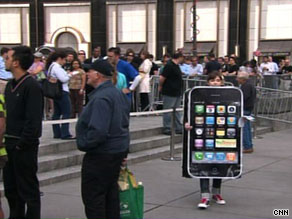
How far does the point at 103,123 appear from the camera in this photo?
451cm

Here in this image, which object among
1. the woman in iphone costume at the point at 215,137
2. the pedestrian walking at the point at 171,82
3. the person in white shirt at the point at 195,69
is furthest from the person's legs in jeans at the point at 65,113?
the person in white shirt at the point at 195,69

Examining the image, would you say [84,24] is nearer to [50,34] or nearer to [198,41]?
[50,34]

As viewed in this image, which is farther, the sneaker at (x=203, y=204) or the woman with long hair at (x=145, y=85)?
the woman with long hair at (x=145, y=85)

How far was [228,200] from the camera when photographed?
23.1 feet

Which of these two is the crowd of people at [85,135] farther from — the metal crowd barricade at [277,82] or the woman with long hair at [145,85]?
the metal crowd barricade at [277,82]

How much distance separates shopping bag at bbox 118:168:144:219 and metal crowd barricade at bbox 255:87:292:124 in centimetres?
947

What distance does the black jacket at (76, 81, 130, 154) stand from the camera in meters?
4.50

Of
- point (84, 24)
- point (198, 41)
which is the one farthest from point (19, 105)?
point (84, 24)

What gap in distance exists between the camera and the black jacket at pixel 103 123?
177 inches

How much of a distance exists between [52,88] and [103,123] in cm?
441

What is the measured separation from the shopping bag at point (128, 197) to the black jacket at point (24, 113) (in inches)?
37.9

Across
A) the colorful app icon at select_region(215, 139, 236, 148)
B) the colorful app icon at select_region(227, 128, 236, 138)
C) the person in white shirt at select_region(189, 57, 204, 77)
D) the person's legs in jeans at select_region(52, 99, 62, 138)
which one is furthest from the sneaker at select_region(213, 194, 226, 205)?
the person in white shirt at select_region(189, 57, 204, 77)

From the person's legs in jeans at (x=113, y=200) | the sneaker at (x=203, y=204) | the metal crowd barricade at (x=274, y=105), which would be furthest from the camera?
the metal crowd barricade at (x=274, y=105)

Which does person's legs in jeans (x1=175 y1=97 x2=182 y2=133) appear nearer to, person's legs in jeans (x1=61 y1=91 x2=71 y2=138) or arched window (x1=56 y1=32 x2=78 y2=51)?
person's legs in jeans (x1=61 y1=91 x2=71 y2=138)
